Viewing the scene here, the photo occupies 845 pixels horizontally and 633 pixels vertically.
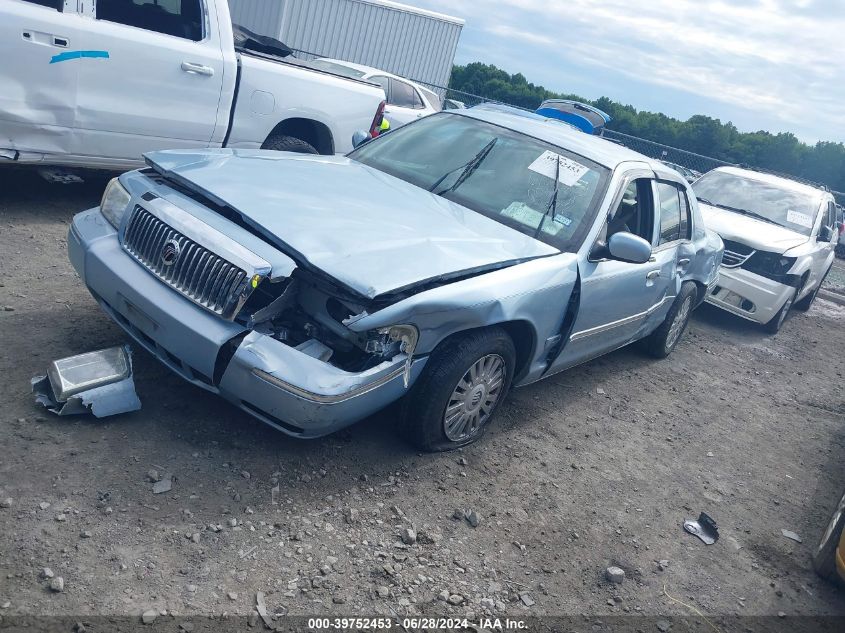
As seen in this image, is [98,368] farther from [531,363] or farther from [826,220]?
[826,220]

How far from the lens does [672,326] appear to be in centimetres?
651

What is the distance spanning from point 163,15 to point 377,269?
4.19 metres

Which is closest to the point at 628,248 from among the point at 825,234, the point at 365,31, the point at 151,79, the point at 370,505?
the point at 370,505

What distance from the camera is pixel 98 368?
3.55 m

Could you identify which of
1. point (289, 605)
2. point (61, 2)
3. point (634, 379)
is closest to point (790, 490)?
point (634, 379)

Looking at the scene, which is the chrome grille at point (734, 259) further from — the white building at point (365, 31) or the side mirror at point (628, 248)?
the white building at point (365, 31)

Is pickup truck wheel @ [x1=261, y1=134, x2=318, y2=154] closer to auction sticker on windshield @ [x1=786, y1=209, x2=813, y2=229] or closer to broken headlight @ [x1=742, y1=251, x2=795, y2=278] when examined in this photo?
broken headlight @ [x1=742, y1=251, x2=795, y2=278]

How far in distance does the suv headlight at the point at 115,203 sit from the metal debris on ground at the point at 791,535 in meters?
4.09

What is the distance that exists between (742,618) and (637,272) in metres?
2.26

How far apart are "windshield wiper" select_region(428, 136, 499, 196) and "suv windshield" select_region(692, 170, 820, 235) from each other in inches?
226

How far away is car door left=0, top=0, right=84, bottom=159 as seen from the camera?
16.8ft

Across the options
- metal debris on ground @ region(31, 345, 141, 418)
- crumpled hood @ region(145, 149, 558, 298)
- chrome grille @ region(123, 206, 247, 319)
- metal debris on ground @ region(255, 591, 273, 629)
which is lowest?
metal debris on ground @ region(255, 591, 273, 629)

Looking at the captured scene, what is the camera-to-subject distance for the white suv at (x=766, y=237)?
8.48 meters

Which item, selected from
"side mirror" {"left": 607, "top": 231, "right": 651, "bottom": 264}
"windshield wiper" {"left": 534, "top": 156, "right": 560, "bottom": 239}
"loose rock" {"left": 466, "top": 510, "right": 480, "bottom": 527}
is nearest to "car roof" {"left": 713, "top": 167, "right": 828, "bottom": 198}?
"windshield wiper" {"left": 534, "top": 156, "right": 560, "bottom": 239}
